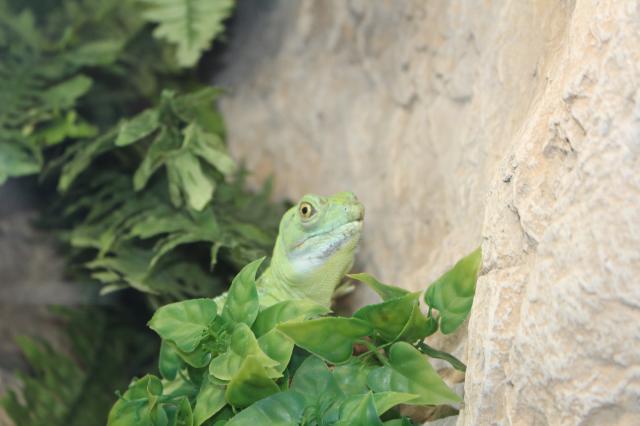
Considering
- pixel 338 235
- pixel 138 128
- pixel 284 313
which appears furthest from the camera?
pixel 138 128

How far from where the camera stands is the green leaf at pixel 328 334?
6.43 feet

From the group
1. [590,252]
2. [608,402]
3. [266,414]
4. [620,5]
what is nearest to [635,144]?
[590,252]

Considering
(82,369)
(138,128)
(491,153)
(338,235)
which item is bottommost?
(82,369)

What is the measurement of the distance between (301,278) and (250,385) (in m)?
0.89

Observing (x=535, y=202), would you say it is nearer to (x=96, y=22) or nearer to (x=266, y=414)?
(x=266, y=414)

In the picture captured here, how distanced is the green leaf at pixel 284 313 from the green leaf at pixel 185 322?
0.16 metres

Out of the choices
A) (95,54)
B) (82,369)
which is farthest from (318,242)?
(95,54)

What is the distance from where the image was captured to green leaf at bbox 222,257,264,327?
2209 mm

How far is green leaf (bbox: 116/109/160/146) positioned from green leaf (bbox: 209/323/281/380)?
161 centimetres

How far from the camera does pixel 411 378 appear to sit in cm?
198

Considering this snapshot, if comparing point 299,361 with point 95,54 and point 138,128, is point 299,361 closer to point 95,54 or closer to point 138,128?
point 138,128

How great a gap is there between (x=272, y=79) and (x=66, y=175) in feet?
5.00

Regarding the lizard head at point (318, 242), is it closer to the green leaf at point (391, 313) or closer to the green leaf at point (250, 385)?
the green leaf at point (391, 313)

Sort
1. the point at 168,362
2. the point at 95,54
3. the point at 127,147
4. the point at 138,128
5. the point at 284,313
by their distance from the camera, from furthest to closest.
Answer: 1. the point at 95,54
2. the point at 127,147
3. the point at 138,128
4. the point at 168,362
5. the point at 284,313
